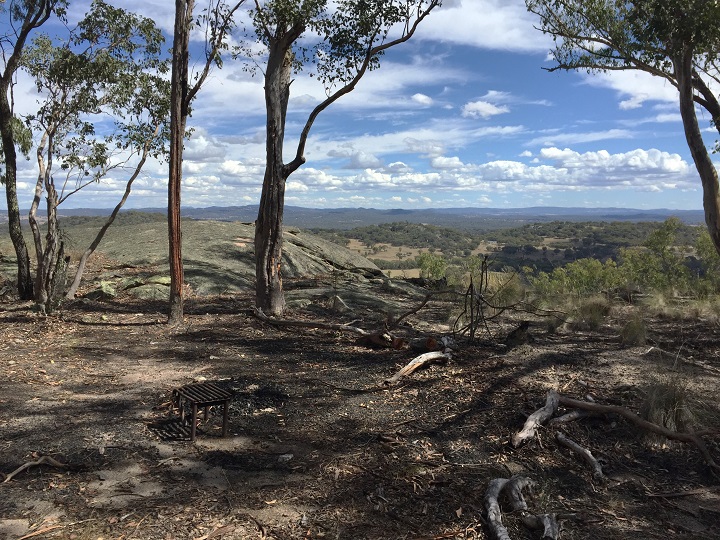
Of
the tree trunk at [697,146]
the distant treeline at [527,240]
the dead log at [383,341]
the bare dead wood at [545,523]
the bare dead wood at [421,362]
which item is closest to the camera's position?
the bare dead wood at [545,523]

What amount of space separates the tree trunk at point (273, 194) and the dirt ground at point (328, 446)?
2.11 m

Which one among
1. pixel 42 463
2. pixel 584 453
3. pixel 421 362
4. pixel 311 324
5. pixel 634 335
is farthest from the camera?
pixel 311 324

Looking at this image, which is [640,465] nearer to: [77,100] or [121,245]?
[77,100]

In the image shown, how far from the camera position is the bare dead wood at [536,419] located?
4340 millimetres

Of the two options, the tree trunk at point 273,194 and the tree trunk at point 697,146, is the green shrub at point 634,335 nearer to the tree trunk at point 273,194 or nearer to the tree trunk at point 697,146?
the tree trunk at point 697,146

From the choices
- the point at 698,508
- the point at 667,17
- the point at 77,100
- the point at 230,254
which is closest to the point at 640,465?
the point at 698,508

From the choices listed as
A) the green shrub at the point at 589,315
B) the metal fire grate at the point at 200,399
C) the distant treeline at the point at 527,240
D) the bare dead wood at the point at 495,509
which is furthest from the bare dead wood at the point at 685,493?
the distant treeline at the point at 527,240

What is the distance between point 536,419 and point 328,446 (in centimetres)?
174

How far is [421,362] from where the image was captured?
6.24 meters

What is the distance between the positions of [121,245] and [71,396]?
13.2 meters

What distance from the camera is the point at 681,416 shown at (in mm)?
4695

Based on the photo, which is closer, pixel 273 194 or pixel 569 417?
pixel 569 417

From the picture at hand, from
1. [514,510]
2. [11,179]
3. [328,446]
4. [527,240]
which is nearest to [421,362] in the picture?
[328,446]

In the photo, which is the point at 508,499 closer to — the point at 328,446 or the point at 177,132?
the point at 328,446
